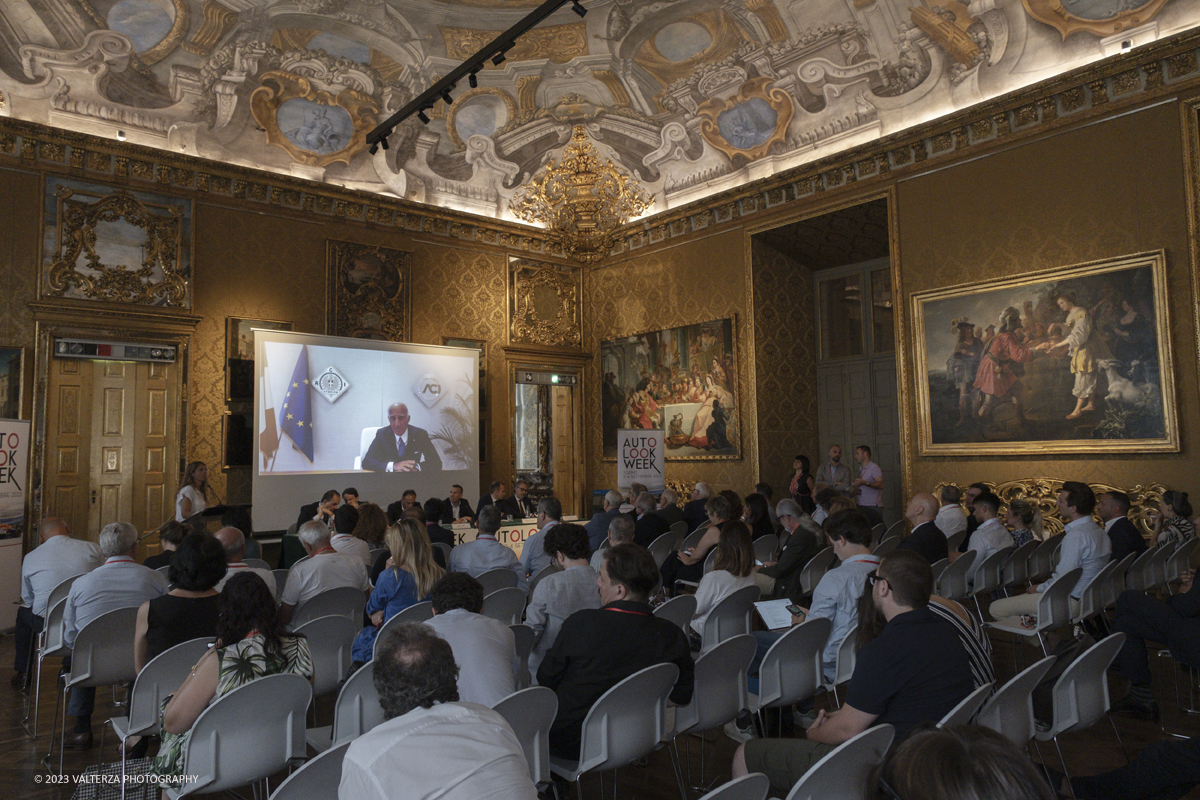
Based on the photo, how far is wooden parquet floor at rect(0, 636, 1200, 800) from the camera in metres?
3.79

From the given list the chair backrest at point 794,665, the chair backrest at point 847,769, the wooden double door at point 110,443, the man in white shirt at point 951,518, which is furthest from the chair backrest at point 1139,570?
the wooden double door at point 110,443

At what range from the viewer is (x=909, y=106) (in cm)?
1038

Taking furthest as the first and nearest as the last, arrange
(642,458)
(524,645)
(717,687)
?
(642,458) < (524,645) < (717,687)

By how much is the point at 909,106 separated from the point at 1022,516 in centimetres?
589

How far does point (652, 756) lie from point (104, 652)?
115 inches

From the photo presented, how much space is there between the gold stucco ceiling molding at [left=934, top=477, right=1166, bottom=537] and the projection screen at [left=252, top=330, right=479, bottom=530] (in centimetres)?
711

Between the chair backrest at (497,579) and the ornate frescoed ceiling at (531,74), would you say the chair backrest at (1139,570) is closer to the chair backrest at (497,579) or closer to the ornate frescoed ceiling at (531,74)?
the chair backrest at (497,579)

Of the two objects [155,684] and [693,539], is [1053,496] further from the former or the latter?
[155,684]

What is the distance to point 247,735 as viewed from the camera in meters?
2.77

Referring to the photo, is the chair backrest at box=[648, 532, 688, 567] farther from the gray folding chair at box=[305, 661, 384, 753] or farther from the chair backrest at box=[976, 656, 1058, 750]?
Answer: the chair backrest at box=[976, 656, 1058, 750]

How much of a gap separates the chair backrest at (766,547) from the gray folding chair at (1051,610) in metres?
2.65

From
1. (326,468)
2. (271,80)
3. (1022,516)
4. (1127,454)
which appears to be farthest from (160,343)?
(1127,454)

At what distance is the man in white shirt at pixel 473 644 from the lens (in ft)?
9.62

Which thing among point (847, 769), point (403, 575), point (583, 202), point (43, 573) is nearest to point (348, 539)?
point (403, 575)
